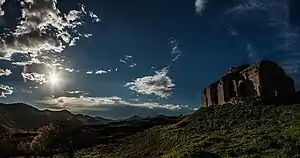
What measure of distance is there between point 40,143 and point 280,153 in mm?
43710

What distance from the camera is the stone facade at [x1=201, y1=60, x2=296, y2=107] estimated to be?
85938 mm

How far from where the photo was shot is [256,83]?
289ft

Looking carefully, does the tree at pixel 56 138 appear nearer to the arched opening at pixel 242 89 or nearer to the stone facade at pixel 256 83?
the stone facade at pixel 256 83

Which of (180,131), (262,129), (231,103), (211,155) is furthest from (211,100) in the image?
(211,155)

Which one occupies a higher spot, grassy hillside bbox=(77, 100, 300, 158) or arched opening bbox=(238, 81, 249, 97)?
arched opening bbox=(238, 81, 249, 97)

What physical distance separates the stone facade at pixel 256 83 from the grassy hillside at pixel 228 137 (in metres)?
8.13

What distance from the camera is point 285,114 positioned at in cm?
6656

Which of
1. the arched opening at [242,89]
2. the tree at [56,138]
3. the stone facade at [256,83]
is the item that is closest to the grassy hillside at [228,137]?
the stone facade at [256,83]

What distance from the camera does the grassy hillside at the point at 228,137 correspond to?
4528 centimetres

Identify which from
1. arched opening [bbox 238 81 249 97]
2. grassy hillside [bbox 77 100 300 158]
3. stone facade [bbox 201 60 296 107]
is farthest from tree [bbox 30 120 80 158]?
arched opening [bbox 238 81 249 97]

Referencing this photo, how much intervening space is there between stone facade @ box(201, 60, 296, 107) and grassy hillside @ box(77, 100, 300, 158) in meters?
8.13

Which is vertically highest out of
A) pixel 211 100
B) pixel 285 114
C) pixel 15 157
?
pixel 211 100

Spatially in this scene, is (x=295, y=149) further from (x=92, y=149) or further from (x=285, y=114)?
(x=92, y=149)

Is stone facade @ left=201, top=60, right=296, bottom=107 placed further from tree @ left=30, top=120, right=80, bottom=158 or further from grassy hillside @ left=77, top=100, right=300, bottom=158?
tree @ left=30, top=120, right=80, bottom=158
